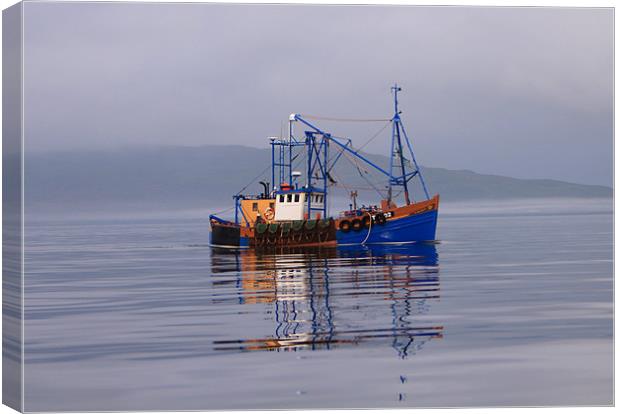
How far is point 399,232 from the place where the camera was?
5512 centimetres

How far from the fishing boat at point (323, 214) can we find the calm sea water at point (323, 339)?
17.7 m

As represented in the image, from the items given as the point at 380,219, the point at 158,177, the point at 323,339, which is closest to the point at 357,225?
the point at 380,219

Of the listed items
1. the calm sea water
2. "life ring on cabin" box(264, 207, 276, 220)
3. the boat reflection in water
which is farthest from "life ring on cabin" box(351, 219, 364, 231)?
the calm sea water

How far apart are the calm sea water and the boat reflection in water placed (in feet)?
0.20

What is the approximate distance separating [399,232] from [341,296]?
27.9 m

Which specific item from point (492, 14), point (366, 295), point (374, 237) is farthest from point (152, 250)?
point (492, 14)

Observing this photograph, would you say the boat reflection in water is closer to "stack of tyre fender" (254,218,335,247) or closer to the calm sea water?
the calm sea water

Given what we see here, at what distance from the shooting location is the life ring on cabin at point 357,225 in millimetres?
54531

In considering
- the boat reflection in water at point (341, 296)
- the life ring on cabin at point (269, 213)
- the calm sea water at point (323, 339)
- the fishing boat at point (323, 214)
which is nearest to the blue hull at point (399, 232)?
the fishing boat at point (323, 214)

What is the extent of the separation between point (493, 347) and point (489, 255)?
26.0 m

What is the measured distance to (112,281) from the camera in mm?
35094

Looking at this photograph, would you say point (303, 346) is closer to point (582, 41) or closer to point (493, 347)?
point (493, 347)

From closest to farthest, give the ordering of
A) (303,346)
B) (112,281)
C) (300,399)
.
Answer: (300,399), (303,346), (112,281)

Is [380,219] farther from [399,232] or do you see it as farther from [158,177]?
[158,177]
